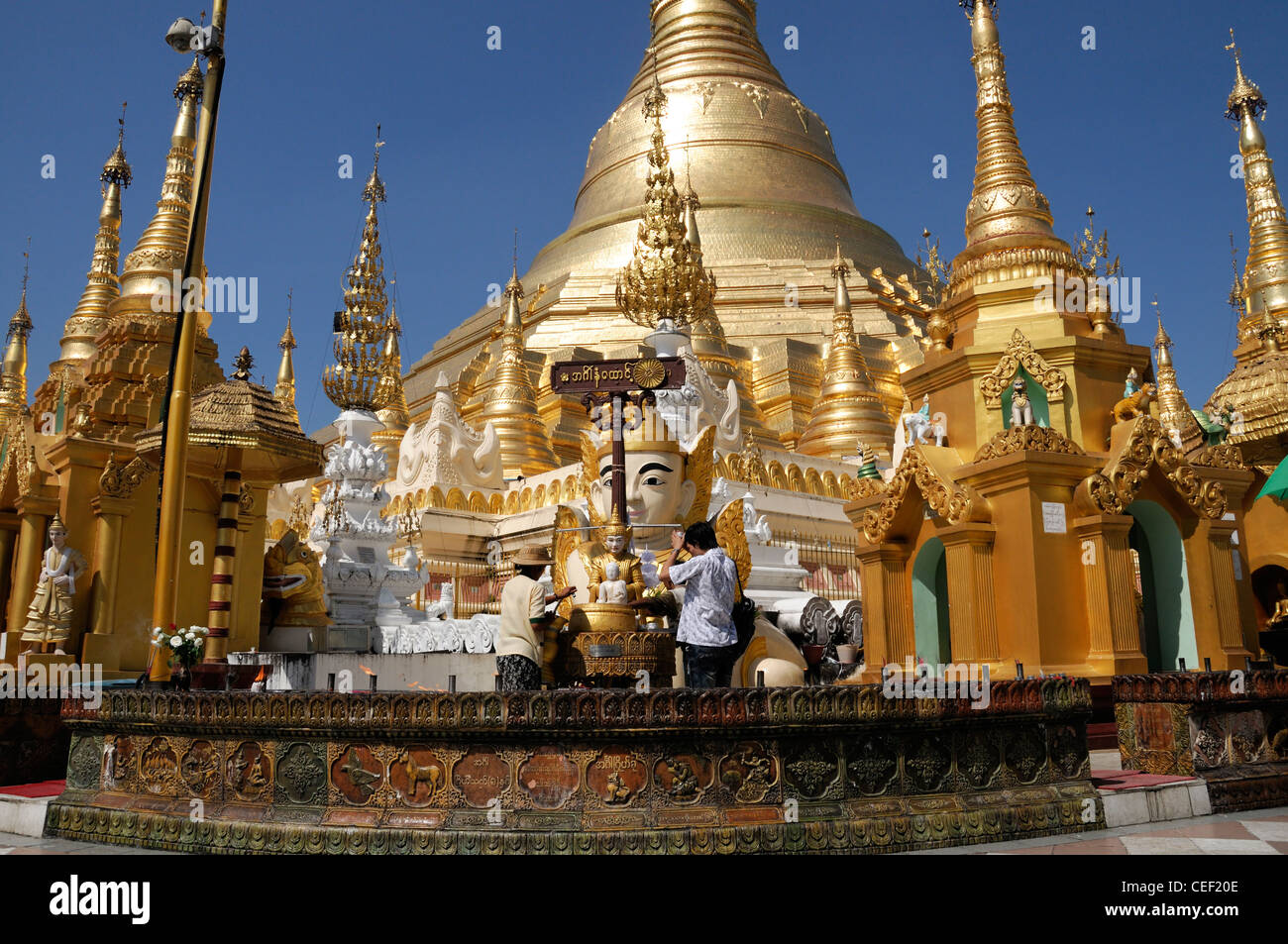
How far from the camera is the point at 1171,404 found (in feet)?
67.7

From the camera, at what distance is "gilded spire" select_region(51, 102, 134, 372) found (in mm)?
16406

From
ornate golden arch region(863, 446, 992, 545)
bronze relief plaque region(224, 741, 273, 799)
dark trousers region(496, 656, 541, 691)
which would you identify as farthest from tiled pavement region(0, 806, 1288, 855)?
ornate golden arch region(863, 446, 992, 545)

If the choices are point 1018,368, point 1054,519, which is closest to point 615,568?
point 1054,519

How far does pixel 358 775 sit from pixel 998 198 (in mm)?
10787

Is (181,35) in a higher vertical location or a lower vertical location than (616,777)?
higher

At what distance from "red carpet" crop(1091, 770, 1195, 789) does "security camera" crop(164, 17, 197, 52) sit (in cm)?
743

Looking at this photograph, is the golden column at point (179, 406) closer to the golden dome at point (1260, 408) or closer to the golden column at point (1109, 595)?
the golden column at point (1109, 595)

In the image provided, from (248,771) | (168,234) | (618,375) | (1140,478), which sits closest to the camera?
(248,771)

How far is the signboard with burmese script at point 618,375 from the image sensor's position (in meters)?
8.69

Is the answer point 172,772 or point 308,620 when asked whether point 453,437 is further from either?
point 172,772

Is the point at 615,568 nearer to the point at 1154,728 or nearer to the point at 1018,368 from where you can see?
the point at 1154,728

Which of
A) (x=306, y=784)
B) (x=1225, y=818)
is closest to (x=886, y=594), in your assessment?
(x=1225, y=818)

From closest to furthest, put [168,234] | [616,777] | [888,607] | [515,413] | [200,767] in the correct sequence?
[616,777] < [200,767] < [888,607] < [168,234] < [515,413]

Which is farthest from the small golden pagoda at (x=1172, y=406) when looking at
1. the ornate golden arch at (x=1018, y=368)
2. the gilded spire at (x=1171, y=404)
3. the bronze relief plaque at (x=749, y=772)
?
the bronze relief plaque at (x=749, y=772)
